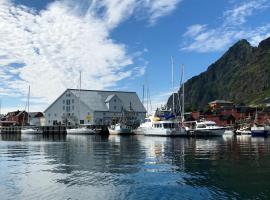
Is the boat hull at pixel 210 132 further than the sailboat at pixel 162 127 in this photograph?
No

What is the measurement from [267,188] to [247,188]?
1.32m

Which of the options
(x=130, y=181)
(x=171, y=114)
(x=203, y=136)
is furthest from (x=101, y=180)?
(x=171, y=114)

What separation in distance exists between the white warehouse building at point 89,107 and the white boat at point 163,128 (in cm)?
3783

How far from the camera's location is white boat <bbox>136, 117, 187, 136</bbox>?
10750 centimetres

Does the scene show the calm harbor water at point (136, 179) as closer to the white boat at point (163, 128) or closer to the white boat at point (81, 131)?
the white boat at point (163, 128)

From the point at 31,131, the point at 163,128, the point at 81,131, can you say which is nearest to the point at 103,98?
the point at 31,131

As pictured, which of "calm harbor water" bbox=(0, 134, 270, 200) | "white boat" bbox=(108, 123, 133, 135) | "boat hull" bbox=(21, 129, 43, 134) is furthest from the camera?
"boat hull" bbox=(21, 129, 43, 134)

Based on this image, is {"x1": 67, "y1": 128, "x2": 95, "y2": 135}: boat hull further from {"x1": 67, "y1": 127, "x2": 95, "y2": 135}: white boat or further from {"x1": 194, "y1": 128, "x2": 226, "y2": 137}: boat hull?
{"x1": 194, "y1": 128, "x2": 226, "y2": 137}: boat hull

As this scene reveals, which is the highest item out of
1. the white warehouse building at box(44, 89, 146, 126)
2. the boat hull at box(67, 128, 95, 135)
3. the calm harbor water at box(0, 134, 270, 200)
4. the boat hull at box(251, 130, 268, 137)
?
the white warehouse building at box(44, 89, 146, 126)

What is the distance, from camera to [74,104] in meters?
164

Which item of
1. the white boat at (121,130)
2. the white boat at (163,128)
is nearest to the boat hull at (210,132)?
the white boat at (163,128)

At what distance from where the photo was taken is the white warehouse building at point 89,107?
161 meters

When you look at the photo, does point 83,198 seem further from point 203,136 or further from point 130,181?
point 203,136

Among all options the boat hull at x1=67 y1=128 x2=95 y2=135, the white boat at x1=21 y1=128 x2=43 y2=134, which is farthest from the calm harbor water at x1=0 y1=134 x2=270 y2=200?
the white boat at x1=21 y1=128 x2=43 y2=134
